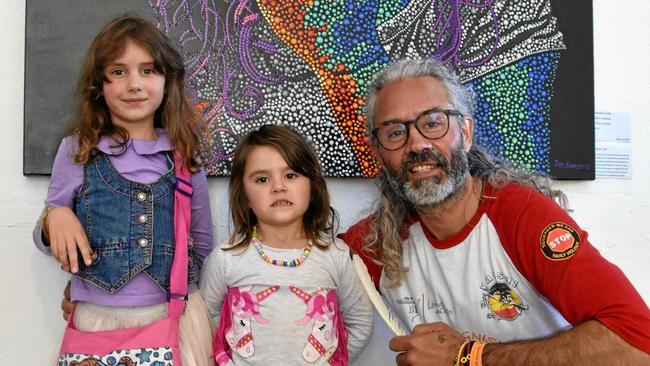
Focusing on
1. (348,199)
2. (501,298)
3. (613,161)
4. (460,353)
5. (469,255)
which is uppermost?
(613,161)

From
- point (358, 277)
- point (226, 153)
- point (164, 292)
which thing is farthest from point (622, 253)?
point (164, 292)

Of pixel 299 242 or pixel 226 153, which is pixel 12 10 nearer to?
pixel 226 153

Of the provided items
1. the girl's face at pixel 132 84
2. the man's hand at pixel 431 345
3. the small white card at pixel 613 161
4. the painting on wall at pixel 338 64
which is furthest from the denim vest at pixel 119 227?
the small white card at pixel 613 161

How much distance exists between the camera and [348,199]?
1.79 metres

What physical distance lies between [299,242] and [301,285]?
125 mm

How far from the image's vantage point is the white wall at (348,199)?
1.69 metres

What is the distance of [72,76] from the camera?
167 centimetres

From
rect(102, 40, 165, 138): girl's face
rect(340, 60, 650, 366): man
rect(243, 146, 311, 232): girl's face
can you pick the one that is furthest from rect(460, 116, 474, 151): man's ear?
rect(102, 40, 165, 138): girl's face

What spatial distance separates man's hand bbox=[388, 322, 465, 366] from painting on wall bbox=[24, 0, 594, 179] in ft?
1.97

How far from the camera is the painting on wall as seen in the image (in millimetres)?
1664

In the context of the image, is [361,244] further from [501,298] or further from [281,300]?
[501,298]

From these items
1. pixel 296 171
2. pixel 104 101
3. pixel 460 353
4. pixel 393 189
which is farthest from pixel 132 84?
pixel 460 353

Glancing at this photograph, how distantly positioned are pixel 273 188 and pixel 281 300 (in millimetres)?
285

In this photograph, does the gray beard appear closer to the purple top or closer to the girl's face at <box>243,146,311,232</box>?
the girl's face at <box>243,146,311,232</box>
